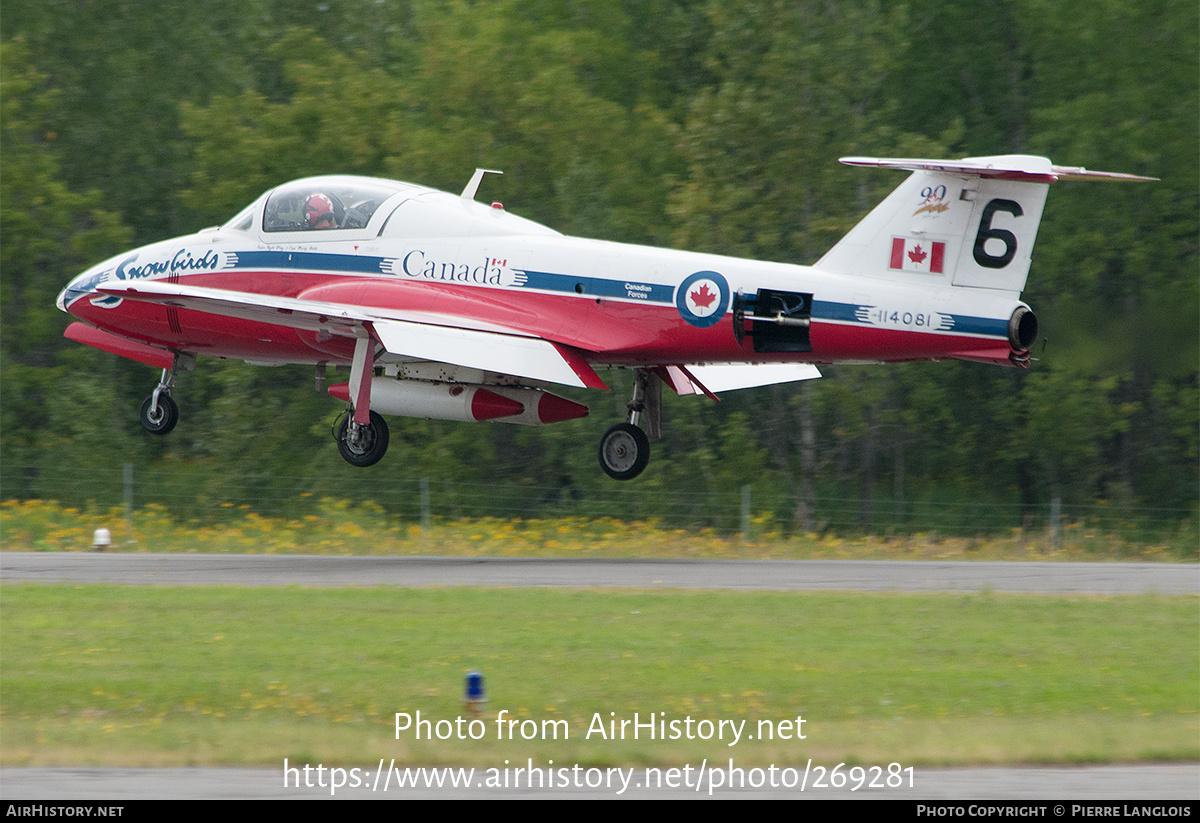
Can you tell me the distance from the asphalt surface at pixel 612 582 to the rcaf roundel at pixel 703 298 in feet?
11.8

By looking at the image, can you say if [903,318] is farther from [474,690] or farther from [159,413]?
[159,413]

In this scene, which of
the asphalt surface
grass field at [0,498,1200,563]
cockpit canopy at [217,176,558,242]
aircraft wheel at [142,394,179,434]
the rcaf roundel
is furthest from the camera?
grass field at [0,498,1200,563]

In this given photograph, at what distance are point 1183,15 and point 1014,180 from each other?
1797 cm

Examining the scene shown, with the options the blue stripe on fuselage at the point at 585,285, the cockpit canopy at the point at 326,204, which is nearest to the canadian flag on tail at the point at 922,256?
the blue stripe on fuselage at the point at 585,285

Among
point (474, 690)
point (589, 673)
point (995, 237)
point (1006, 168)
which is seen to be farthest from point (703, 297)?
point (474, 690)

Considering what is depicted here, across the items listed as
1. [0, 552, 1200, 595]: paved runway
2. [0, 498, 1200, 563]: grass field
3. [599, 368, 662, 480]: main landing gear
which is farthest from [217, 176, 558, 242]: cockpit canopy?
[0, 498, 1200, 563]: grass field

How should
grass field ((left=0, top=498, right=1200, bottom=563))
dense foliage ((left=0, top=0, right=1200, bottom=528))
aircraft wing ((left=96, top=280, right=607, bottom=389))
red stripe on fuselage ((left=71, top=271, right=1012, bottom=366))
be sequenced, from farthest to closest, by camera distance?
dense foliage ((left=0, top=0, right=1200, bottom=528))
grass field ((left=0, top=498, right=1200, bottom=563))
aircraft wing ((left=96, top=280, right=607, bottom=389))
red stripe on fuselage ((left=71, top=271, right=1012, bottom=366))

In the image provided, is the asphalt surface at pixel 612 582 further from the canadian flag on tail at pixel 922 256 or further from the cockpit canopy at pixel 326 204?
the cockpit canopy at pixel 326 204

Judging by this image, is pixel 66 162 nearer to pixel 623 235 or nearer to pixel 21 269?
pixel 21 269

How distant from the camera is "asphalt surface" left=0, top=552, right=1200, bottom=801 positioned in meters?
8.77

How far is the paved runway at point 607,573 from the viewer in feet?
60.5

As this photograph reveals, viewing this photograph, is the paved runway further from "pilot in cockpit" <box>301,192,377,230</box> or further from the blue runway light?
the blue runway light

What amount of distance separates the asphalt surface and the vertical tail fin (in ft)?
13.7

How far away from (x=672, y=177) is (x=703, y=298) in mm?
13077
